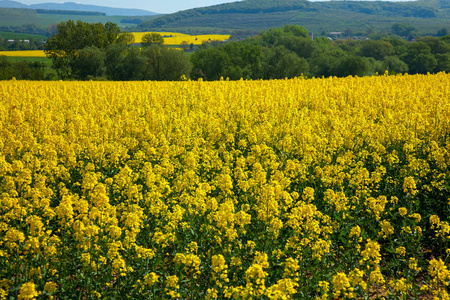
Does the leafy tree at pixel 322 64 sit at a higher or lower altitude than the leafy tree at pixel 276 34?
lower

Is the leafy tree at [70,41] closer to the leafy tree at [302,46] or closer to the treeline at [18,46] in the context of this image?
the leafy tree at [302,46]

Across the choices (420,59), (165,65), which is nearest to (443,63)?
(420,59)

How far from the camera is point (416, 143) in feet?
30.3

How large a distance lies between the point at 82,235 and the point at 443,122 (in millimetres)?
10785

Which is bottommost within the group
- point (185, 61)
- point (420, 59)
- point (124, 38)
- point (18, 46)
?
point (185, 61)

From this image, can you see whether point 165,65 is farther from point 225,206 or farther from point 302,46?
point 225,206

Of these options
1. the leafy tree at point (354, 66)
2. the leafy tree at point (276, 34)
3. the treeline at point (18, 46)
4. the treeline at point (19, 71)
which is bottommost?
the treeline at point (19, 71)

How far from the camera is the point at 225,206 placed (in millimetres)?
5469

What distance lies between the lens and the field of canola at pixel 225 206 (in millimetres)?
4949

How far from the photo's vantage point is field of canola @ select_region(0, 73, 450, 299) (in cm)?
495

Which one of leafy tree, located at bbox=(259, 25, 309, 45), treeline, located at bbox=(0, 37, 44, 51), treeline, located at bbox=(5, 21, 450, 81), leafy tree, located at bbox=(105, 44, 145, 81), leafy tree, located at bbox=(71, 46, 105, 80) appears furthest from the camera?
treeline, located at bbox=(0, 37, 44, 51)

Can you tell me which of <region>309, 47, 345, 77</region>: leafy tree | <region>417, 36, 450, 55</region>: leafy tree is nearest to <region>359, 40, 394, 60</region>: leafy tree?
<region>417, 36, 450, 55</region>: leafy tree

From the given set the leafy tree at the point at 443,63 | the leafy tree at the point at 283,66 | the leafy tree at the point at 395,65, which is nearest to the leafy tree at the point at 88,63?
the leafy tree at the point at 283,66

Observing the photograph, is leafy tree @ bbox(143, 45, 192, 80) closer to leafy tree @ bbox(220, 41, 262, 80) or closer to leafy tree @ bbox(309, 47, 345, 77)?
leafy tree @ bbox(220, 41, 262, 80)
